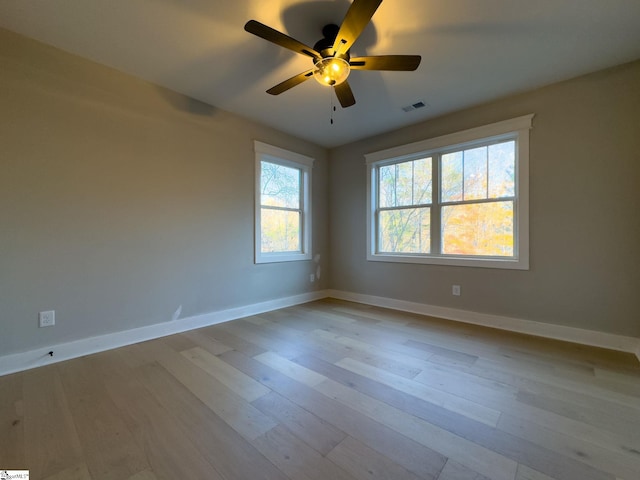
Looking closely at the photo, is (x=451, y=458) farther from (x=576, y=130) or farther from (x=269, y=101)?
(x=269, y=101)

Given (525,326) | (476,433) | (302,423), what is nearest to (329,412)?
(302,423)

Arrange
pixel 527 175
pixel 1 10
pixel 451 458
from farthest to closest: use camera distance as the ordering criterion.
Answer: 1. pixel 527 175
2. pixel 1 10
3. pixel 451 458

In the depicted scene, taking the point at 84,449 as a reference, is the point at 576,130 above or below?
above

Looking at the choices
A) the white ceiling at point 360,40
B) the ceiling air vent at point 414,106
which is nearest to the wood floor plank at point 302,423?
the white ceiling at point 360,40

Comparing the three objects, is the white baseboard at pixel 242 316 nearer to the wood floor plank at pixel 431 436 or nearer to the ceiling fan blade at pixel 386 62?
the wood floor plank at pixel 431 436

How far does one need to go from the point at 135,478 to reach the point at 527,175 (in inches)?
152

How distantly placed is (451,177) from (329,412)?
3.10 metres

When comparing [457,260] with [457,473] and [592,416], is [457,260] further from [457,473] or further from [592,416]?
[457,473]

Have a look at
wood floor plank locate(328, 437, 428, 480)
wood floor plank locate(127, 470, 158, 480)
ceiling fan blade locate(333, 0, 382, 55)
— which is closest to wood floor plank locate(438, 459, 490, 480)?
wood floor plank locate(328, 437, 428, 480)

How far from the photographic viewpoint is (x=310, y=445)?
134 cm

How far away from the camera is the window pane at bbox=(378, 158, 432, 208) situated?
12.2 feet

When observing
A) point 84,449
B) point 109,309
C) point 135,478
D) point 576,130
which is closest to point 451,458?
point 135,478

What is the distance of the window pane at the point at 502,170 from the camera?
3.05 m

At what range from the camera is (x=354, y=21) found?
155cm
